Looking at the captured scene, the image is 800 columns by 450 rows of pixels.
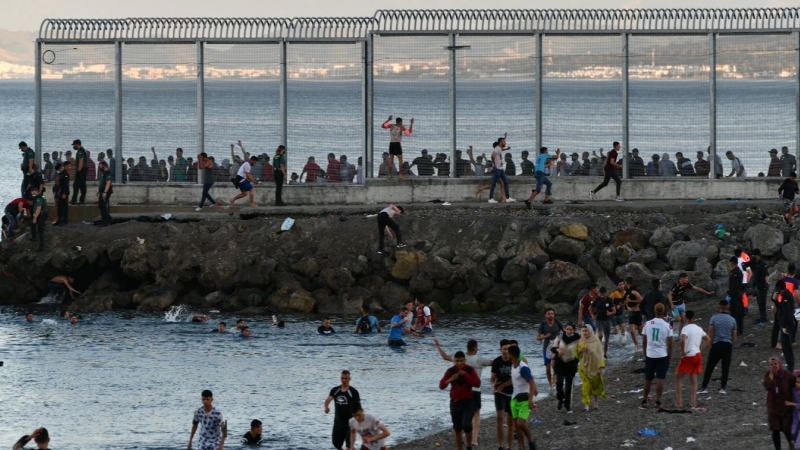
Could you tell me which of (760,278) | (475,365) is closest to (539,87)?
(760,278)

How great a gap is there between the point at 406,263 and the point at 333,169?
4.70 meters

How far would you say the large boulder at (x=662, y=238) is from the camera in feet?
115

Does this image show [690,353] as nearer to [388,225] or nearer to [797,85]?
[388,225]

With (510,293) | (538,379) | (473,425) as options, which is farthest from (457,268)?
(473,425)

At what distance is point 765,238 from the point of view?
34500mm

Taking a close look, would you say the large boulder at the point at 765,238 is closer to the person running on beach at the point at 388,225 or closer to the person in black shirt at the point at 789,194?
the person in black shirt at the point at 789,194

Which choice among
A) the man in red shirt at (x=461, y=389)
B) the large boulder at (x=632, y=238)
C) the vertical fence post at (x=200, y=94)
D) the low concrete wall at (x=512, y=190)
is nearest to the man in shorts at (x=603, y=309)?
the large boulder at (x=632, y=238)

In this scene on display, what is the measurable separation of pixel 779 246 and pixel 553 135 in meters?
7.47

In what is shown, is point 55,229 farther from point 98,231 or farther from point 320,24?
point 320,24

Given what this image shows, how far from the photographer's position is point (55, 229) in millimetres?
37719

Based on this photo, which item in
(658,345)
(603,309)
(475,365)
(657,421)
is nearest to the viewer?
(475,365)

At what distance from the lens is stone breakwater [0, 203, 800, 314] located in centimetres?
3469

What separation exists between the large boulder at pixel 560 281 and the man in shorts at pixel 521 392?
14.5 meters

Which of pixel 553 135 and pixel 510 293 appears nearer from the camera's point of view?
pixel 510 293
